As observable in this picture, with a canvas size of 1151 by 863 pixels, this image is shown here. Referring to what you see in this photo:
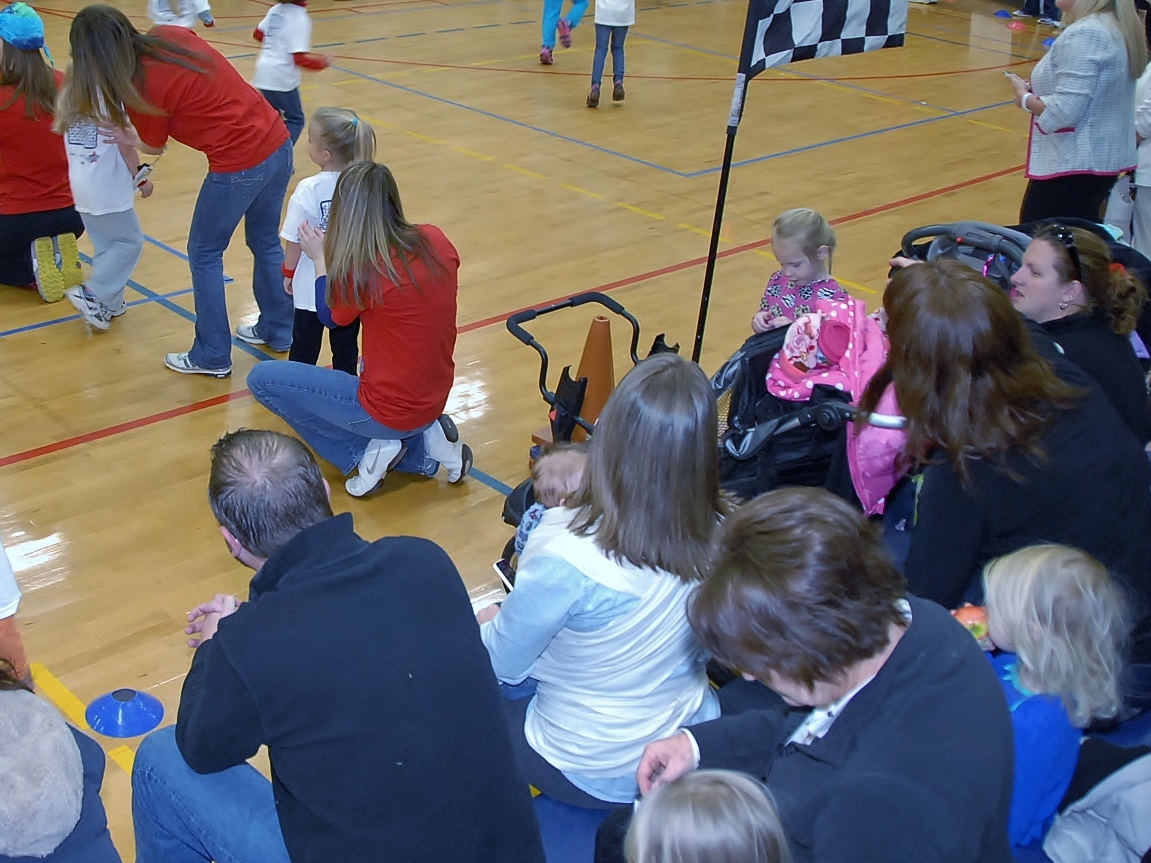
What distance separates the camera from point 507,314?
210 inches

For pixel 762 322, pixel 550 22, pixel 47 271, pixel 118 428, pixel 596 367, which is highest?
pixel 550 22

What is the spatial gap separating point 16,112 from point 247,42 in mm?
5517

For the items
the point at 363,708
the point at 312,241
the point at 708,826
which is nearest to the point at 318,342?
the point at 312,241

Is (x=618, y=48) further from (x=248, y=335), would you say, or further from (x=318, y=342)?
(x=318, y=342)

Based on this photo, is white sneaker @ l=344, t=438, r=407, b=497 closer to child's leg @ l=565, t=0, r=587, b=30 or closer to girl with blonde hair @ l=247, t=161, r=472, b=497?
girl with blonde hair @ l=247, t=161, r=472, b=497

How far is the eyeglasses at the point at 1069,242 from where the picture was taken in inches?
122

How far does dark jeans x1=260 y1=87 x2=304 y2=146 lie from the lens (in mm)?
6371

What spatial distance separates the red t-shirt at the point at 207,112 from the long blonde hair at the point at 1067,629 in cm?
337

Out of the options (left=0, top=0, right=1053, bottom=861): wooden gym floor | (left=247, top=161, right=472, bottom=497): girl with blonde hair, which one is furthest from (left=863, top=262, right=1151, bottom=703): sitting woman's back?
(left=247, top=161, right=472, bottom=497): girl with blonde hair

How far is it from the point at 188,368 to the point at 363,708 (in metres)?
3.27

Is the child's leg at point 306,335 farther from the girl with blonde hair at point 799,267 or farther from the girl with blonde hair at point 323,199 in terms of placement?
the girl with blonde hair at point 799,267

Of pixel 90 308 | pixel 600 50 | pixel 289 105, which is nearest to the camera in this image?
pixel 90 308

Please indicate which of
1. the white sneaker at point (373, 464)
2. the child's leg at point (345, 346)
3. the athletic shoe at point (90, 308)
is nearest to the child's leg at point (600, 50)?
the athletic shoe at point (90, 308)

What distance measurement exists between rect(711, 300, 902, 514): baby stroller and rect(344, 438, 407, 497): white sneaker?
117 cm
